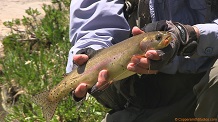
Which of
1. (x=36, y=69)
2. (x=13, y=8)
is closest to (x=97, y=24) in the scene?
(x=36, y=69)

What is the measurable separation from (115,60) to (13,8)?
4.97 meters

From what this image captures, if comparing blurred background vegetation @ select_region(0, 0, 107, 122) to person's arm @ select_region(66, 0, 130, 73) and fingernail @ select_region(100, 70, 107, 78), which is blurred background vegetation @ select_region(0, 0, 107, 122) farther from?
fingernail @ select_region(100, 70, 107, 78)

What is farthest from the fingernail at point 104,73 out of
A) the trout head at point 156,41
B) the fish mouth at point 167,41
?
the fish mouth at point 167,41

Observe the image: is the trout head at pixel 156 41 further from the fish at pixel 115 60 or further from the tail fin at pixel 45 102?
the tail fin at pixel 45 102

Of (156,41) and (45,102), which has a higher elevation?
(156,41)

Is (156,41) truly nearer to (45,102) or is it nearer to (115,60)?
(115,60)

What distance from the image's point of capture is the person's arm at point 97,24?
3172 millimetres

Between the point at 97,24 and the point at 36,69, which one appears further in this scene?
the point at 36,69

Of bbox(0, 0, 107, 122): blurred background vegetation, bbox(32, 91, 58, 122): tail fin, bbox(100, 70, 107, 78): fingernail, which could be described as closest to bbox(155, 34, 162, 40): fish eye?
bbox(100, 70, 107, 78): fingernail

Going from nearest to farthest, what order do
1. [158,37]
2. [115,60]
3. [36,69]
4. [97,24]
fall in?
[158,37], [115,60], [97,24], [36,69]

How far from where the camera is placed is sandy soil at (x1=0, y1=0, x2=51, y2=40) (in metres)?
6.94

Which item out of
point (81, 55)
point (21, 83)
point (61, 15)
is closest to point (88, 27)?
point (81, 55)

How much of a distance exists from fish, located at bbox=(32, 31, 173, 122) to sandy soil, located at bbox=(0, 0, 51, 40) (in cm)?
379

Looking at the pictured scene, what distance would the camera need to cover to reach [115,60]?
2.76m
